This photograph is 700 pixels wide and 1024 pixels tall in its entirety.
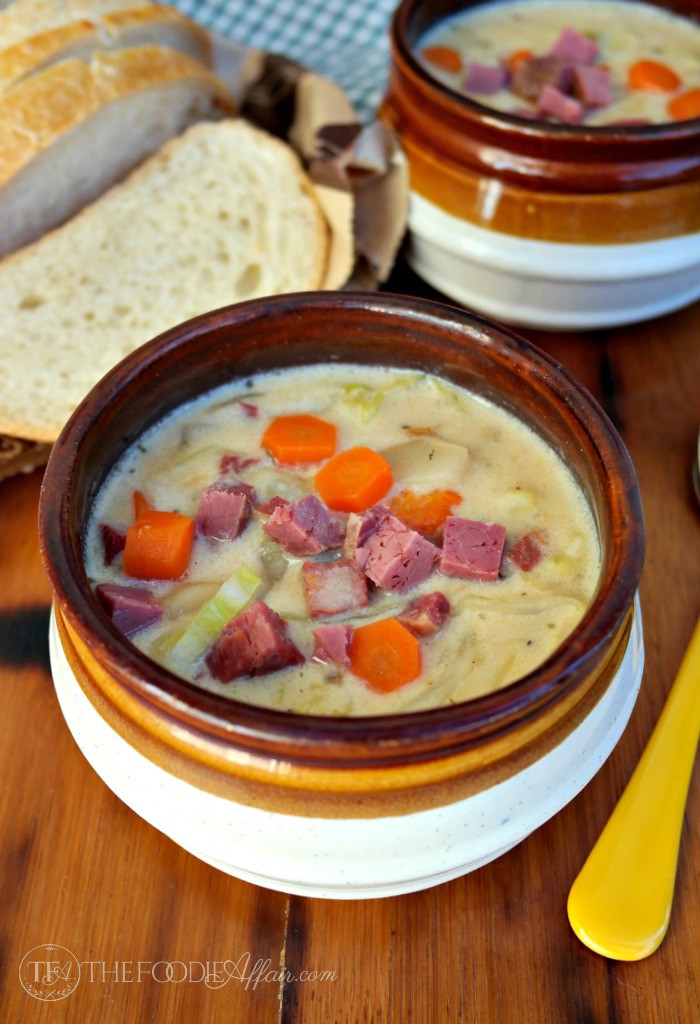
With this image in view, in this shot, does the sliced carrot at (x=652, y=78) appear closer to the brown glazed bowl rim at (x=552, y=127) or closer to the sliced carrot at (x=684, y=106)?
the sliced carrot at (x=684, y=106)

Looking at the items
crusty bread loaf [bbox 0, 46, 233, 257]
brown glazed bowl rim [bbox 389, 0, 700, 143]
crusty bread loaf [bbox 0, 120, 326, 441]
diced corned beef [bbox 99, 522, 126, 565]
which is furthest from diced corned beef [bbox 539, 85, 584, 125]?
diced corned beef [bbox 99, 522, 126, 565]

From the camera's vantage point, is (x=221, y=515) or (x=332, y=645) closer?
(x=332, y=645)

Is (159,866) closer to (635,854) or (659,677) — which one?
(635,854)

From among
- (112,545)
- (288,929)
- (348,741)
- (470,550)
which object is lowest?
(288,929)

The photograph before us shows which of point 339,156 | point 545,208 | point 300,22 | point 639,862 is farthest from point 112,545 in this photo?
point 300,22

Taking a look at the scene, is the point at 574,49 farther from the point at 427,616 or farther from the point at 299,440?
the point at 427,616

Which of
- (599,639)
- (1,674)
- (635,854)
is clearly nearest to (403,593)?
(599,639)

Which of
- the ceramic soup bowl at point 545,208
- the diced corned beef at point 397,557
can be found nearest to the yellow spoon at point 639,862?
the diced corned beef at point 397,557
